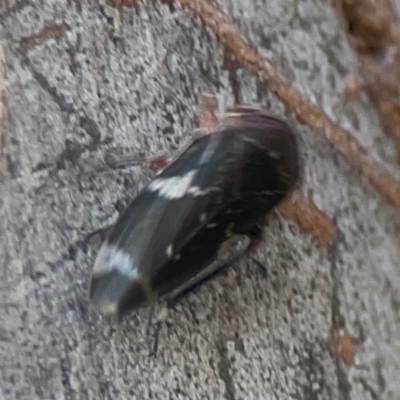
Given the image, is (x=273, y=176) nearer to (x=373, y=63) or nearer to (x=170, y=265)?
(x=170, y=265)

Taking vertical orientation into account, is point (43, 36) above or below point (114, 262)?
above

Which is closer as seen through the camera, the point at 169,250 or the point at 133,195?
the point at 169,250

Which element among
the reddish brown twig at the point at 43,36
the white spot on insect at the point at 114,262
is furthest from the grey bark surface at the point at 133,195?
the white spot on insect at the point at 114,262

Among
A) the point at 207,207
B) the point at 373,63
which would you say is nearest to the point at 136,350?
the point at 207,207

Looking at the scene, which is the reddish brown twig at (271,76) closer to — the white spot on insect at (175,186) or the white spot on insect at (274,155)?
the white spot on insect at (274,155)

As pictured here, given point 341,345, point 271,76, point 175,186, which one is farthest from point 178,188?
point 341,345

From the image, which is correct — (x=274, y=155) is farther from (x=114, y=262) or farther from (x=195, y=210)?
(x=114, y=262)
